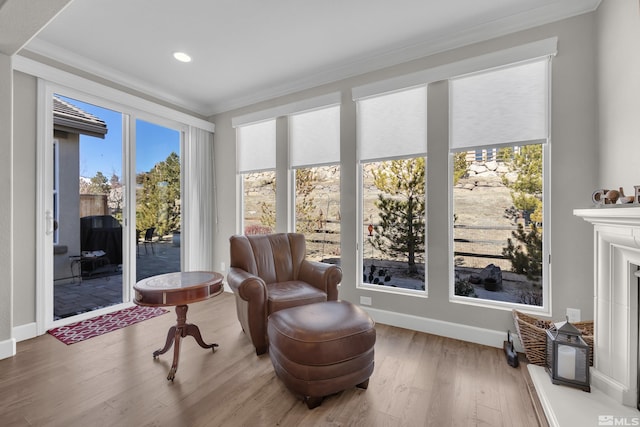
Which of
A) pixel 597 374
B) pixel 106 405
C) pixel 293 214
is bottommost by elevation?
pixel 106 405

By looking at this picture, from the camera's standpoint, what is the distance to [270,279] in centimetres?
288

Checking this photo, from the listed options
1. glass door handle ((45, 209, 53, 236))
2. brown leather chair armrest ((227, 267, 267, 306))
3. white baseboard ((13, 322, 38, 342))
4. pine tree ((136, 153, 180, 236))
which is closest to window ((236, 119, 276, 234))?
pine tree ((136, 153, 180, 236))

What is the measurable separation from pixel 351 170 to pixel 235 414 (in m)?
2.43

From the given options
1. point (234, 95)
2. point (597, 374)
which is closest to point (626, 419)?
point (597, 374)

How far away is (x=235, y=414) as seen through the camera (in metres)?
1.64

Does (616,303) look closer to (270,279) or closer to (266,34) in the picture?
(270,279)

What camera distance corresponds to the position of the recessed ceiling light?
2937 millimetres

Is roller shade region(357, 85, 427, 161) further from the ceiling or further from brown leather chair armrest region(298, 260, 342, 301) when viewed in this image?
brown leather chair armrest region(298, 260, 342, 301)

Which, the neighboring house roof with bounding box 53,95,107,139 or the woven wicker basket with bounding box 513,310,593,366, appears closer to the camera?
the woven wicker basket with bounding box 513,310,593,366

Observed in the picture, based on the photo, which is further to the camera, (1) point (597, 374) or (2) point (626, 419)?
(1) point (597, 374)

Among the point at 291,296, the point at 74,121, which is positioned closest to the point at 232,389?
the point at 291,296

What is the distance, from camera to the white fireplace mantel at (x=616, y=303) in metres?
1.54

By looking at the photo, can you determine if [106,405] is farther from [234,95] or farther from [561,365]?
[234,95]

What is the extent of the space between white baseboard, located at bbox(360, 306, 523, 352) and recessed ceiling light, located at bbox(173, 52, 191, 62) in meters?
3.31
